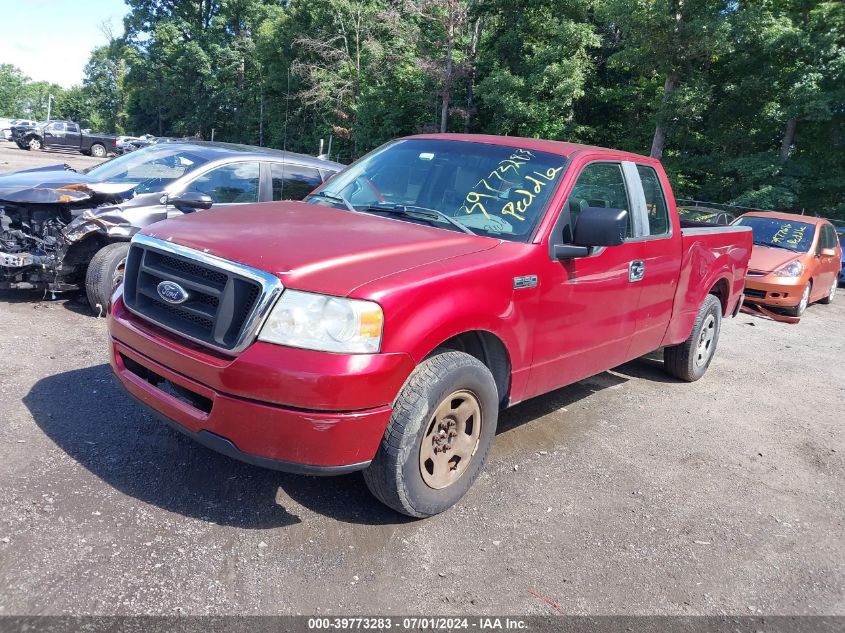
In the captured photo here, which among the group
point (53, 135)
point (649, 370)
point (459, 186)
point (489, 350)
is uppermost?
point (53, 135)

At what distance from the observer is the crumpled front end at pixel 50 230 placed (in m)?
6.21

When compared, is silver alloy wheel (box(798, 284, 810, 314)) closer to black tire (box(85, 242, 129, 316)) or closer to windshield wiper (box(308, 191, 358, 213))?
windshield wiper (box(308, 191, 358, 213))

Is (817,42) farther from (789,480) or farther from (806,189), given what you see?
(789,480)

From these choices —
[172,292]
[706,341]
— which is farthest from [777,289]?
[172,292]

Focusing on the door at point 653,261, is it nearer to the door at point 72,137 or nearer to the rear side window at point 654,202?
the rear side window at point 654,202

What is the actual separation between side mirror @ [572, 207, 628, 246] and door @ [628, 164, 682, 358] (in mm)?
1006

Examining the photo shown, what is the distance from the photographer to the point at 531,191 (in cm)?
404

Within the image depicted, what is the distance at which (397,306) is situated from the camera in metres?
2.95

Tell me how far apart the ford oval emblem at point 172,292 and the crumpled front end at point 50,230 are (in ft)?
10.9

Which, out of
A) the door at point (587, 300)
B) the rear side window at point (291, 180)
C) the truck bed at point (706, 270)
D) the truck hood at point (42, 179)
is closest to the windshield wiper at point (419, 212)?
the door at point (587, 300)

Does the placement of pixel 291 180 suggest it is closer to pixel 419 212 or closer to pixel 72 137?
pixel 419 212

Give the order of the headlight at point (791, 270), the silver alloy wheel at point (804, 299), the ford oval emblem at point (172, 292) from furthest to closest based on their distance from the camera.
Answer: the silver alloy wheel at point (804, 299) → the headlight at point (791, 270) → the ford oval emblem at point (172, 292)

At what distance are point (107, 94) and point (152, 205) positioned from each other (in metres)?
85.5

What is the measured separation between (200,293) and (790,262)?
1029cm
